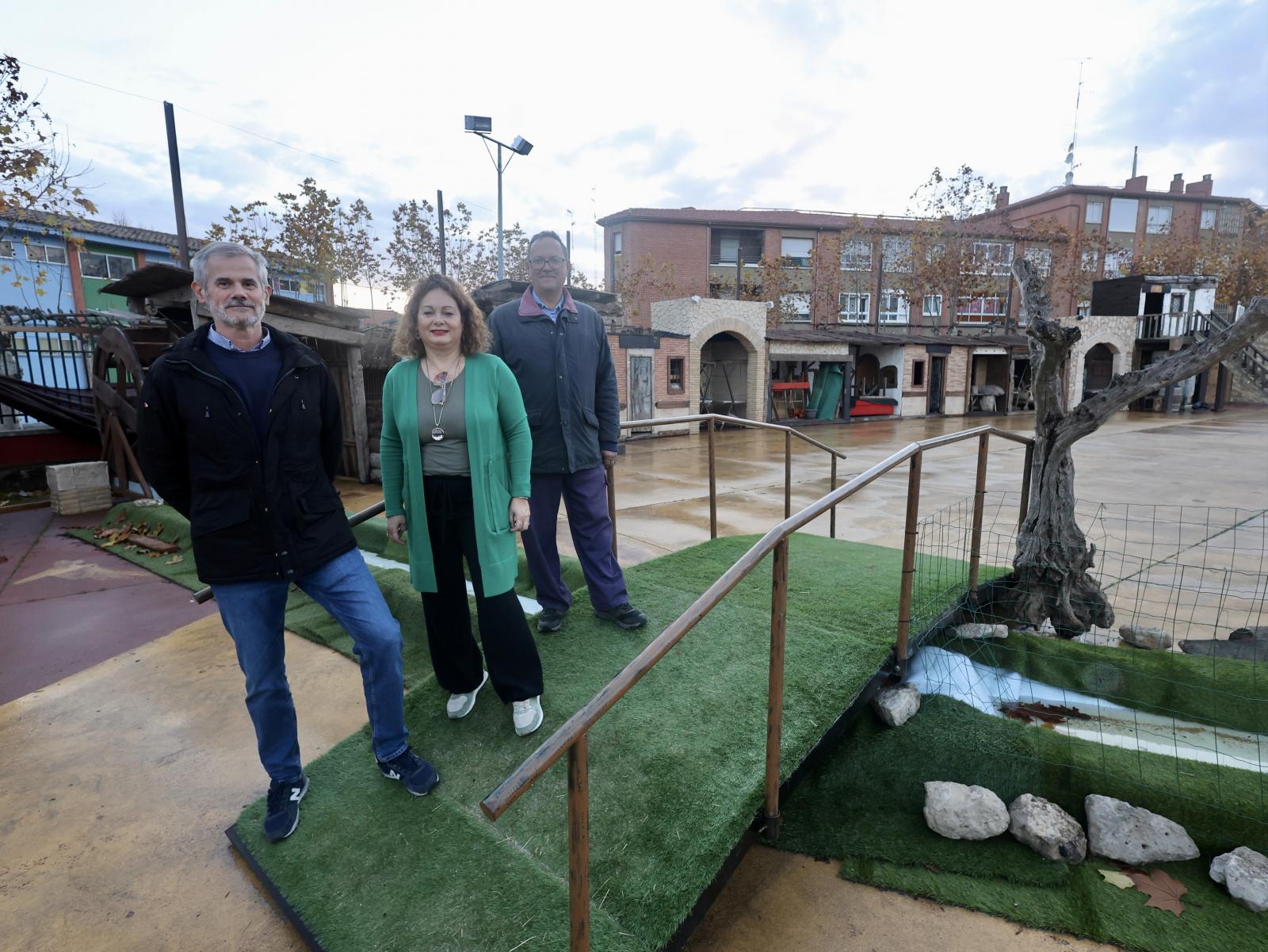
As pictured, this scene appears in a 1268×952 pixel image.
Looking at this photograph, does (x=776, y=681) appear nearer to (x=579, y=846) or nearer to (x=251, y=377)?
(x=579, y=846)

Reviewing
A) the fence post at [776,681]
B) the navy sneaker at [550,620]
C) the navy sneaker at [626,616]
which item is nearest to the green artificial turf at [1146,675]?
the navy sneaker at [626,616]

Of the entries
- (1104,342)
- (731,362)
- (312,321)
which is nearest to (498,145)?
(312,321)

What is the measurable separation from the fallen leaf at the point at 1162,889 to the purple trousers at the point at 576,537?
1.94 metres

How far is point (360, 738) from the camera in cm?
243

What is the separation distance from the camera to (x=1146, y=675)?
2.98 metres

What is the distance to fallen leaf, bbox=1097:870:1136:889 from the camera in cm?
195

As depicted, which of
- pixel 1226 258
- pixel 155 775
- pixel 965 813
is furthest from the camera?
pixel 1226 258

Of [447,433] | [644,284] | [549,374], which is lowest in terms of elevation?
[447,433]

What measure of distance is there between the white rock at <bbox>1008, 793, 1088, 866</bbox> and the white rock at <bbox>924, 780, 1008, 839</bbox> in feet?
0.13

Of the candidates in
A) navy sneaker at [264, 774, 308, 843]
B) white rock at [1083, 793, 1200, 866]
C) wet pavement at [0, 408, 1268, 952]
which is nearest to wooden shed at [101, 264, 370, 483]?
wet pavement at [0, 408, 1268, 952]

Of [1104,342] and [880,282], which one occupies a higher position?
[880,282]

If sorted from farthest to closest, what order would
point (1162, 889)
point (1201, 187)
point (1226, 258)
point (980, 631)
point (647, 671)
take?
1. point (1201, 187)
2. point (1226, 258)
3. point (980, 631)
4. point (1162, 889)
5. point (647, 671)

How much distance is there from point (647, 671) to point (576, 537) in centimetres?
130

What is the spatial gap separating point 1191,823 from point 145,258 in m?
27.4
